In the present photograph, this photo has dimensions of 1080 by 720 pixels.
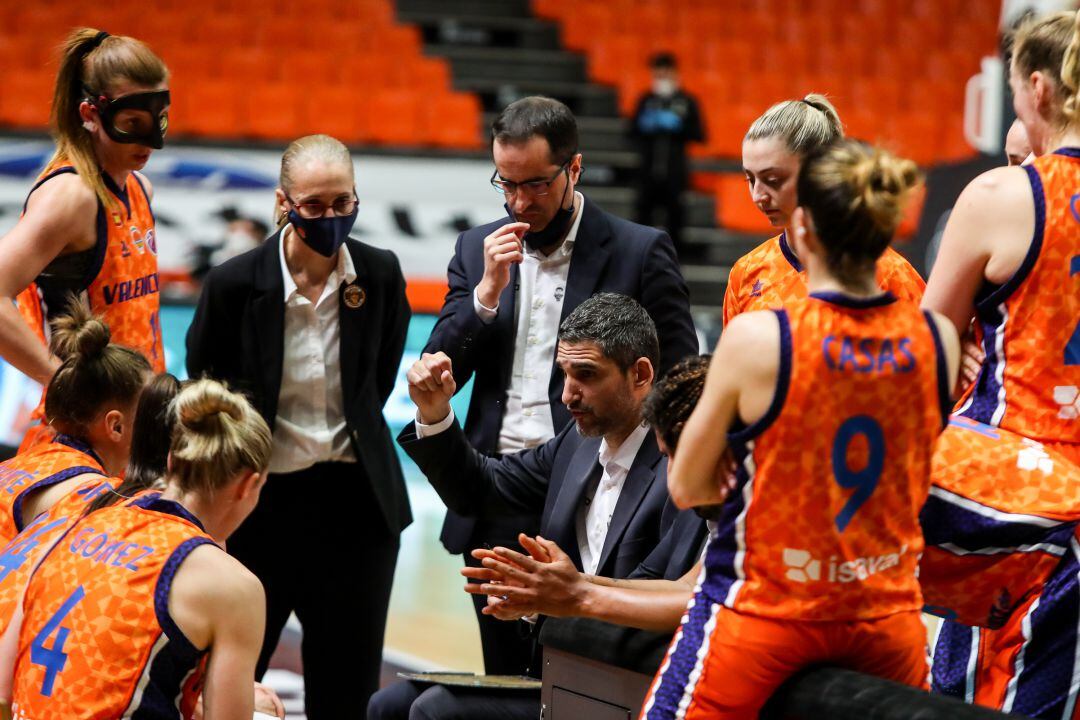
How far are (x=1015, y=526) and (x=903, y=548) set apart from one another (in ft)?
1.00

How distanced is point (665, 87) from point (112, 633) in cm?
872

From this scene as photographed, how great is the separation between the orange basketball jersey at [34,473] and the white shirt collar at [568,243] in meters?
1.25

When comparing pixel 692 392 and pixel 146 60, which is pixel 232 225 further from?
pixel 692 392

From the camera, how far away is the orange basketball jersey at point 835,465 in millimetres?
2119

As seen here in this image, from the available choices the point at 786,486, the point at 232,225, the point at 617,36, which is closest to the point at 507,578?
the point at 786,486

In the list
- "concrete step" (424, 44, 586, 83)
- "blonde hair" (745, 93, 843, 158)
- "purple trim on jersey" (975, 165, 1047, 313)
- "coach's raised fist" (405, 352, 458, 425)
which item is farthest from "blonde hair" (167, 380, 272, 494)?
"concrete step" (424, 44, 586, 83)

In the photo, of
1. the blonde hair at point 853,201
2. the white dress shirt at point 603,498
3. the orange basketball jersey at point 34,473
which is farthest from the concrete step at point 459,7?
the blonde hair at point 853,201

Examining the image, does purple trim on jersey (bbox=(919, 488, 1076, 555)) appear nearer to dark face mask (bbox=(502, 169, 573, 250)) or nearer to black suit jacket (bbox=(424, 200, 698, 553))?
black suit jacket (bbox=(424, 200, 698, 553))

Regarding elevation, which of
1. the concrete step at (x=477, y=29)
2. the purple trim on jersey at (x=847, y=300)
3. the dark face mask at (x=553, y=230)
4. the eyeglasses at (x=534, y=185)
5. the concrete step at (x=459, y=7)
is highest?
the concrete step at (x=459, y=7)

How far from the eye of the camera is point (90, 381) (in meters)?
3.17

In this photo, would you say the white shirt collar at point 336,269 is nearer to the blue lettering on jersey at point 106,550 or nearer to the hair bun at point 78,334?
the hair bun at point 78,334

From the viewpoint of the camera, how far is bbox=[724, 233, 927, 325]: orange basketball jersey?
3078 millimetres

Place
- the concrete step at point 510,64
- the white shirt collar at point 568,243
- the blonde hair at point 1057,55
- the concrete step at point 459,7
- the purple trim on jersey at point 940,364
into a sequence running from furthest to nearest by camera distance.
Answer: the concrete step at point 459,7, the concrete step at point 510,64, the white shirt collar at point 568,243, the blonde hair at point 1057,55, the purple trim on jersey at point 940,364

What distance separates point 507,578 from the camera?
2.63 m
